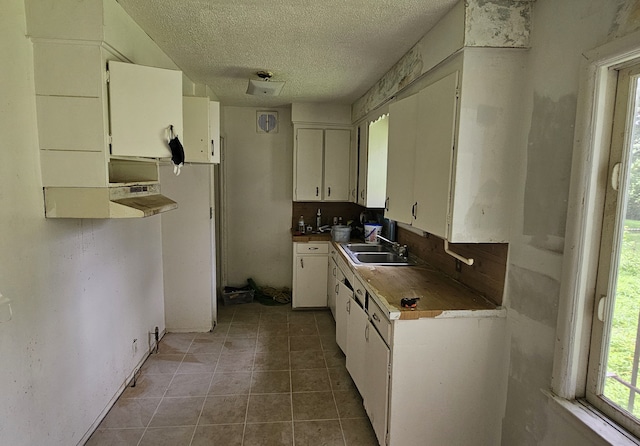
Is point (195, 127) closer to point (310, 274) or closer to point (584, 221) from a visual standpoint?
point (310, 274)

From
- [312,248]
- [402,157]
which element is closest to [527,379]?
[402,157]

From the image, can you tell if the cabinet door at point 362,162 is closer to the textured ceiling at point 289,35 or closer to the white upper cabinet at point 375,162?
the white upper cabinet at point 375,162

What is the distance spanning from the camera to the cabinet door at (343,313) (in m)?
2.84

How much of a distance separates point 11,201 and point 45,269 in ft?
1.24

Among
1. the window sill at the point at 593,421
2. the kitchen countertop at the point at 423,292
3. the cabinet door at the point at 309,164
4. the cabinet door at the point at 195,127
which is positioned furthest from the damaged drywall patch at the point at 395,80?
the window sill at the point at 593,421

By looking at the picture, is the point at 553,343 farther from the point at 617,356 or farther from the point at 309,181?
the point at 309,181

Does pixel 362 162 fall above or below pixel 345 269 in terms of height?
above

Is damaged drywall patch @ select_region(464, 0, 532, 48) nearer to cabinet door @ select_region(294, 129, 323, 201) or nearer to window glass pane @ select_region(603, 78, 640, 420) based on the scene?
window glass pane @ select_region(603, 78, 640, 420)

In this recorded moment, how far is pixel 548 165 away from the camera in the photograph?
1.57 metres

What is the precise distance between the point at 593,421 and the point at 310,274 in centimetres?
309

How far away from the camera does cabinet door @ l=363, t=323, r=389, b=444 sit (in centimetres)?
193

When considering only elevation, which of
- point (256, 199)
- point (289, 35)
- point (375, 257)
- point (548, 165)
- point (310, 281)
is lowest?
point (310, 281)

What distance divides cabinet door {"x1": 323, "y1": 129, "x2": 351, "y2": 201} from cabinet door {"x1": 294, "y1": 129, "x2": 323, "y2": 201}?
7 centimetres

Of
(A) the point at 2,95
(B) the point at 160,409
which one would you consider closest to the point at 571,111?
(A) the point at 2,95
